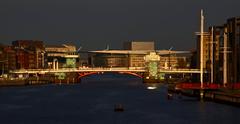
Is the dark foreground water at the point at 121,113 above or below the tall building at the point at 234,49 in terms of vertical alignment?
below

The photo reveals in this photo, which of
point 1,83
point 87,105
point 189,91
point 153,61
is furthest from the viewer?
point 153,61

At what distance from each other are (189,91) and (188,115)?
26540mm

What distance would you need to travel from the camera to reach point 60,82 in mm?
181875

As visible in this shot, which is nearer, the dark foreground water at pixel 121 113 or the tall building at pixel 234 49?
the dark foreground water at pixel 121 113

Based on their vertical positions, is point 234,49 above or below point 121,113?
above

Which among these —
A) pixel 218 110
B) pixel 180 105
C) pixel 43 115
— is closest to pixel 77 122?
pixel 43 115

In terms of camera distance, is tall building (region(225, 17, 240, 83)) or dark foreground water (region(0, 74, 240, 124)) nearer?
dark foreground water (region(0, 74, 240, 124))

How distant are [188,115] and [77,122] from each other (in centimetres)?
1113

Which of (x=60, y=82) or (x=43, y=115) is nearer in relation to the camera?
(x=43, y=115)

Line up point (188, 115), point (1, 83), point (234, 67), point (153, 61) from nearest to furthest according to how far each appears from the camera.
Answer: point (188, 115), point (234, 67), point (1, 83), point (153, 61)

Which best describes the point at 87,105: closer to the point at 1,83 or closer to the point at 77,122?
the point at 77,122

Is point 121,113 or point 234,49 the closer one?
point 121,113

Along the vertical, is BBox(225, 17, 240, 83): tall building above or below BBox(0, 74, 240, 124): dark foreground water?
above

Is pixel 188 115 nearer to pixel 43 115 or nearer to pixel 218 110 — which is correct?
pixel 218 110
